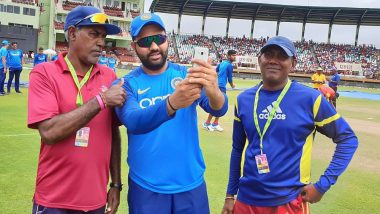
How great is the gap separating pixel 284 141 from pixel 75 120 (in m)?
1.49

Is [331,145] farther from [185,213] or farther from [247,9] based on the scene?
[247,9]

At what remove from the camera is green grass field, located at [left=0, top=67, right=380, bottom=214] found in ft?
16.8

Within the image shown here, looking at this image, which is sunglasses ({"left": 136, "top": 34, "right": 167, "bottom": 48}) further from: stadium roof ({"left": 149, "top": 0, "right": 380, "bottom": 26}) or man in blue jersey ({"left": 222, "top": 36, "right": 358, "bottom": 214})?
stadium roof ({"left": 149, "top": 0, "right": 380, "bottom": 26})

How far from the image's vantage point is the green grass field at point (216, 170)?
16.8ft

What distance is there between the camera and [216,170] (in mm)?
6664

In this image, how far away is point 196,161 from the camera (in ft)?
8.81

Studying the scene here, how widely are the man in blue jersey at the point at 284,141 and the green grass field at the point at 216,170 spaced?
2.15m

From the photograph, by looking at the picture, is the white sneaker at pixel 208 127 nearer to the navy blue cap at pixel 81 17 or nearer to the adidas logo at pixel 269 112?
the adidas logo at pixel 269 112

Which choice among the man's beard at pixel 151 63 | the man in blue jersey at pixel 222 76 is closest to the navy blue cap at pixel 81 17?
the man's beard at pixel 151 63

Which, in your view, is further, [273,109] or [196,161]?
[273,109]

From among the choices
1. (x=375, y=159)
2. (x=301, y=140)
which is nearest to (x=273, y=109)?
(x=301, y=140)

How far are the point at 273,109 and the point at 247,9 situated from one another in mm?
58388

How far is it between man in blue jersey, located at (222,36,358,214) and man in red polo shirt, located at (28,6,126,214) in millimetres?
1077

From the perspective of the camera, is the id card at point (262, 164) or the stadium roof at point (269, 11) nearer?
the id card at point (262, 164)
